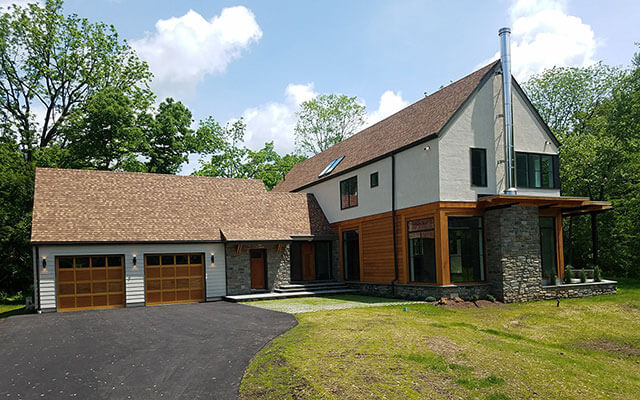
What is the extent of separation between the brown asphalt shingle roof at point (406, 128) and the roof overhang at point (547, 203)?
10.7 feet

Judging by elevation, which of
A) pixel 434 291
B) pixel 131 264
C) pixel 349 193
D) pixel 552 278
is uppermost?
pixel 349 193

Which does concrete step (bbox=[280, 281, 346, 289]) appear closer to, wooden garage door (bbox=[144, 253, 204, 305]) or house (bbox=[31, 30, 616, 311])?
house (bbox=[31, 30, 616, 311])

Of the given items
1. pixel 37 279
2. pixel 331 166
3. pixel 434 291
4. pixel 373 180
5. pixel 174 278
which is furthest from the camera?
pixel 331 166

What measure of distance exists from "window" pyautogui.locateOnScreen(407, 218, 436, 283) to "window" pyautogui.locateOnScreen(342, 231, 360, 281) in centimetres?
437

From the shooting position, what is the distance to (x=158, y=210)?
21812mm

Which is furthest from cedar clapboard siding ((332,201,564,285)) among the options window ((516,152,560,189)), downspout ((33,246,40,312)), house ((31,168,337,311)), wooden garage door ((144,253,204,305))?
downspout ((33,246,40,312))

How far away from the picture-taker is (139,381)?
7.77 meters

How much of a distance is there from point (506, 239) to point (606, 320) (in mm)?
4199

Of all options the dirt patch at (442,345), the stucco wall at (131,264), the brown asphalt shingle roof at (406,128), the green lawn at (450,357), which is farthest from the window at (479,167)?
the stucco wall at (131,264)

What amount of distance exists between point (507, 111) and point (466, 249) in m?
5.53

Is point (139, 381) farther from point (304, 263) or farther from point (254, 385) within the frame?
point (304, 263)

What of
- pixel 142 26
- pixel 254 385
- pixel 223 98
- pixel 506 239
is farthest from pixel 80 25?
pixel 254 385

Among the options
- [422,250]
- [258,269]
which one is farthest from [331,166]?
[422,250]

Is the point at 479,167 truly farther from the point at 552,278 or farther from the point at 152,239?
the point at 152,239
